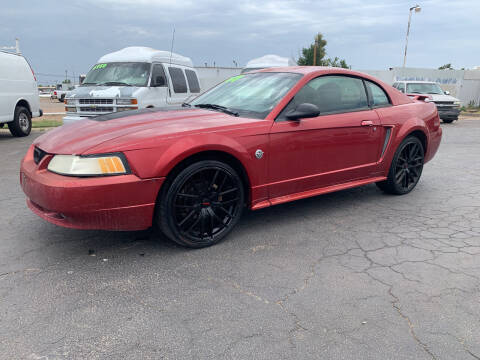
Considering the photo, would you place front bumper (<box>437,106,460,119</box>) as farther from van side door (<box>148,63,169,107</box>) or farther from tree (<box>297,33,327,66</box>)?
tree (<box>297,33,327,66</box>)

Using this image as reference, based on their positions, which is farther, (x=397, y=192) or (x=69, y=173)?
(x=397, y=192)

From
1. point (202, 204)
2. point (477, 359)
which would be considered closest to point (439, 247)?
point (477, 359)

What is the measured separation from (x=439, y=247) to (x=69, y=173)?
3.06 meters

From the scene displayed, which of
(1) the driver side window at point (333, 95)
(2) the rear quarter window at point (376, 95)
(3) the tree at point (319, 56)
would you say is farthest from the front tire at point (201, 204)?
(3) the tree at point (319, 56)

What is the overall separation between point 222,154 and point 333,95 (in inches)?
60.4

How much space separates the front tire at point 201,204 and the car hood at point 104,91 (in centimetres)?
568

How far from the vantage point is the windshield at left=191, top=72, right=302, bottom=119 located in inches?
146

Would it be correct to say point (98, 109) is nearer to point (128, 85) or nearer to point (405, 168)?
point (128, 85)

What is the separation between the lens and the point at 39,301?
2475 mm

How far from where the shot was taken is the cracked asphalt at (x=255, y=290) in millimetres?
2119

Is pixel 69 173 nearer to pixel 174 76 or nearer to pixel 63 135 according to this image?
pixel 63 135

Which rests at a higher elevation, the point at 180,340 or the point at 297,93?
the point at 297,93

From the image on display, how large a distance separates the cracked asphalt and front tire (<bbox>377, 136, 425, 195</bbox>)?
0.69 meters

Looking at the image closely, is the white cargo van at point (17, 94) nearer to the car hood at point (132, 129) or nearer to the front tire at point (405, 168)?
the car hood at point (132, 129)
